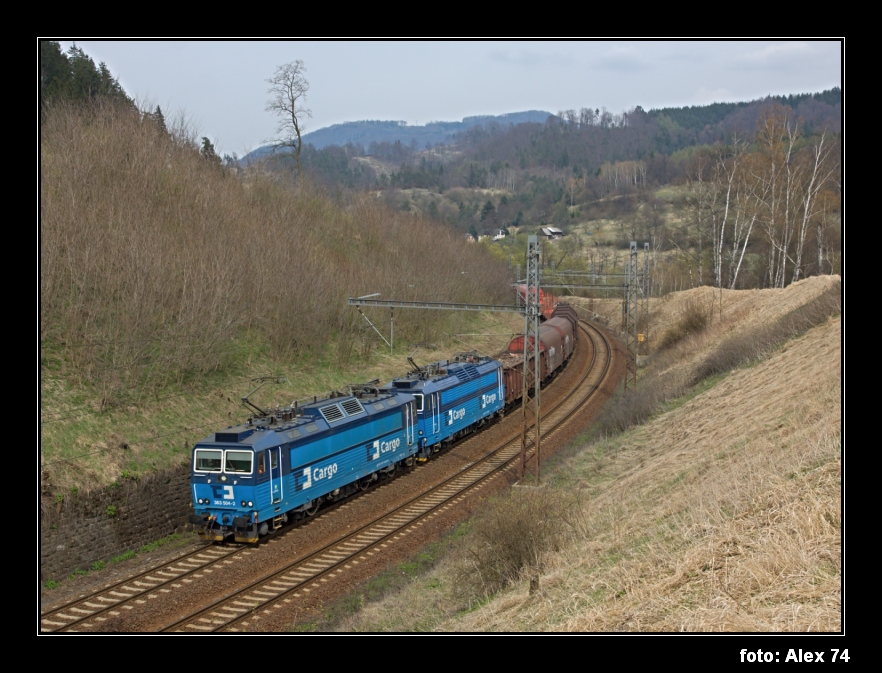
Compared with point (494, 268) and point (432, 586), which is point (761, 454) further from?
point (494, 268)

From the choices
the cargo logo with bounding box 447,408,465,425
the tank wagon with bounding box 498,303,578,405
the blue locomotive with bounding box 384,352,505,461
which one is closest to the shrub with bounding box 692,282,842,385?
the tank wagon with bounding box 498,303,578,405

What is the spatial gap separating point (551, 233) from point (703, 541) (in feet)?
397

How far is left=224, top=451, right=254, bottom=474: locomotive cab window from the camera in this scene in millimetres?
17755

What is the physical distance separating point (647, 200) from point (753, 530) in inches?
5457

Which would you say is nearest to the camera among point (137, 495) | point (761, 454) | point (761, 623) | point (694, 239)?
point (761, 623)

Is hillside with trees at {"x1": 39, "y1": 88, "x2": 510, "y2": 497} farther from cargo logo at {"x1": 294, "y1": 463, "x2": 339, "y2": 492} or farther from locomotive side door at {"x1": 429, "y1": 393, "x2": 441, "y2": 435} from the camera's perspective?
locomotive side door at {"x1": 429, "y1": 393, "x2": 441, "y2": 435}

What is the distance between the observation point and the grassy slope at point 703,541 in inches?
382

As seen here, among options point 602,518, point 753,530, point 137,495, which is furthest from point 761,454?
point 137,495

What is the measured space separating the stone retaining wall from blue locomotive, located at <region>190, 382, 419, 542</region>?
1966 mm

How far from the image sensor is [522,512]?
15.0m

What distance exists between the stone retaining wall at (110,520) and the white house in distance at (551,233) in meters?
108

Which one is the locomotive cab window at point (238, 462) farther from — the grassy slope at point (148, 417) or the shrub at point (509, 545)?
the shrub at point (509, 545)

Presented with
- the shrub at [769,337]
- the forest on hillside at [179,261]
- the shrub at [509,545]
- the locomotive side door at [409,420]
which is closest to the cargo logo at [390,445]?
the locomotive side door at [409,420]

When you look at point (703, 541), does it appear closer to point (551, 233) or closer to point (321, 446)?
point (321, 446)
